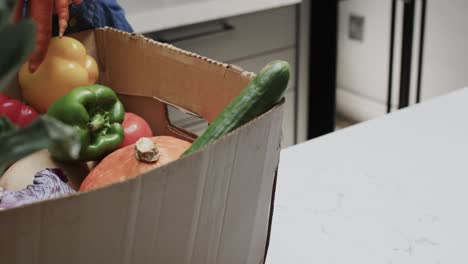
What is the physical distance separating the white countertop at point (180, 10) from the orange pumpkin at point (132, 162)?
3.88 feet

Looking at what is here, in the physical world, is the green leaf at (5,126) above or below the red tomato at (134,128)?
above

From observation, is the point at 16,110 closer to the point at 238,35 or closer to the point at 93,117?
the point at 93,117

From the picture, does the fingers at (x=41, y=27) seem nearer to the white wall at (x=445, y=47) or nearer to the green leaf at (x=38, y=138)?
the green leaf at (x=38, y=138)

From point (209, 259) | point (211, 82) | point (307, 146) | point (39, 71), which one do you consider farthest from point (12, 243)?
point (307, 146)

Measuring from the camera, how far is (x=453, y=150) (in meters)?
0.92

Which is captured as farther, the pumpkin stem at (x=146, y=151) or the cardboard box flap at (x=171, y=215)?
the pumpkin stem at (x=146, y=151)

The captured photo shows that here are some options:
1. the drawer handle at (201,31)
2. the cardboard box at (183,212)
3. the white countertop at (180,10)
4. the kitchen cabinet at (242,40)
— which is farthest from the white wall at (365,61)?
the cardboard box at (183,212)

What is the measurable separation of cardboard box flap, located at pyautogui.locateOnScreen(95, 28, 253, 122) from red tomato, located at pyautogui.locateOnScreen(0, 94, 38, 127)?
107 mm

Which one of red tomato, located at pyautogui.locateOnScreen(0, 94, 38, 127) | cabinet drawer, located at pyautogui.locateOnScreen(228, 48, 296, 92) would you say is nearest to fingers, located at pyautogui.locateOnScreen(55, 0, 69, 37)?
red tomato, located at pyautogui.locateOnScreen(0, 94, 38, 127)

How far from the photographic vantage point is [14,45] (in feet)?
1.04

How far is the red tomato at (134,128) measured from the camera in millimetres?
761

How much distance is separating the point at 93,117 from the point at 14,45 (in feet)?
1.47

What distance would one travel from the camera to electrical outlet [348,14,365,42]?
2.64 meters

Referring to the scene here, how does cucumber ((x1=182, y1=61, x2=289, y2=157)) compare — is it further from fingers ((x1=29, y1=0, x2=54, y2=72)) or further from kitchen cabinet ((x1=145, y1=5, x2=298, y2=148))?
kitchen cabinet ((x1=145, y1=5, x2=298, y2=148))
